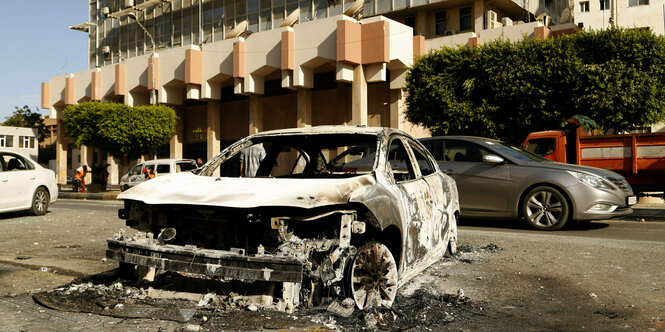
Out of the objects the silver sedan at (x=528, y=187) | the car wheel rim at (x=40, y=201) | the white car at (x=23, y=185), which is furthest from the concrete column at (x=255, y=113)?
Answer: the silver sedan at (x=528, y=187)

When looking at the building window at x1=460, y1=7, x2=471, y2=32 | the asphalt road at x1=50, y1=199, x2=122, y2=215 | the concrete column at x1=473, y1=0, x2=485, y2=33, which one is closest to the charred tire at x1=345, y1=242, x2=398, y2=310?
the asphalt road at x1=50, y1=199, x2=122, y2=215

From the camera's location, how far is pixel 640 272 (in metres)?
5.58

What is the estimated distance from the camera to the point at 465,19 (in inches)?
1293

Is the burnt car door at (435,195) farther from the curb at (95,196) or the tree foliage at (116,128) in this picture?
the tree foliage at (116,128)

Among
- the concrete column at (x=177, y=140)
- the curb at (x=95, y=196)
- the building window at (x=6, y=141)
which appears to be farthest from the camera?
the building window at (x=6, y=141)

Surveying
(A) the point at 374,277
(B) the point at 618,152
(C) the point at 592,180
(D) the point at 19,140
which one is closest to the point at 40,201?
(A) the point at 374,277

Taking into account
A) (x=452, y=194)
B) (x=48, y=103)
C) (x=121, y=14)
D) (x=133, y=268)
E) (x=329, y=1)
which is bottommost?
(x=133, y=268)

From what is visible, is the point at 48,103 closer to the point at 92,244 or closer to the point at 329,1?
the point at 329,1

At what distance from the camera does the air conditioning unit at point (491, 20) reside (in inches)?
1253

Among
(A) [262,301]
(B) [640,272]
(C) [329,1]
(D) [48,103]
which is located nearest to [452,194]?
(B) [640,272]

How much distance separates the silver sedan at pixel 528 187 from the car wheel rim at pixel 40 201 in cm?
926

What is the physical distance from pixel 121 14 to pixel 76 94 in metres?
7.86

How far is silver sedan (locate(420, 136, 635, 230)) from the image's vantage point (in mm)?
8758

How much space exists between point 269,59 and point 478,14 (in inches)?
487
